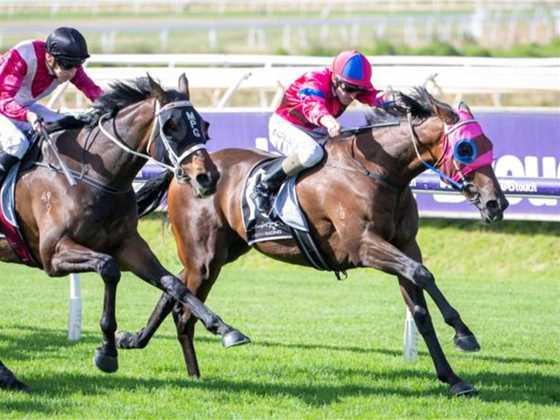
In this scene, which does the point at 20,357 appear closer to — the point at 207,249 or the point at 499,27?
the point at 207,249

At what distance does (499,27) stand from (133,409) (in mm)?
27176

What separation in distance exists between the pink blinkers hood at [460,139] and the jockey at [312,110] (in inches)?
26.8

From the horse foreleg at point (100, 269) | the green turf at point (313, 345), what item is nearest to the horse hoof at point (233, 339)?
the green turf at point (313, 345)

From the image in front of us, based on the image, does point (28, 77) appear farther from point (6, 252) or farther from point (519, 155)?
point (519, 155)

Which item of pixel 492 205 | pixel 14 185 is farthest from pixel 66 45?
pixel 492 205

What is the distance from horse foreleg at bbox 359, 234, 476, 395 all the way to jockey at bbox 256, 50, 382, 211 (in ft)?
2.44

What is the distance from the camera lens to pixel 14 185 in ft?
25.4

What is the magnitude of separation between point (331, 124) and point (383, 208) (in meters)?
0.60

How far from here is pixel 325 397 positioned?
24.3ft

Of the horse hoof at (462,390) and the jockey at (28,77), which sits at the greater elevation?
the jockey at (28,77)

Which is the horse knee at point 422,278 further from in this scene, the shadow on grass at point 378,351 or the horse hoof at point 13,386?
the horse hoof at point 13,386

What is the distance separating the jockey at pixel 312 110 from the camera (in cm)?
805

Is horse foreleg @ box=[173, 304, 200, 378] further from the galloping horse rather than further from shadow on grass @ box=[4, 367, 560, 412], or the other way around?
shadow on grass @ box=[4, 367, 560, 412]

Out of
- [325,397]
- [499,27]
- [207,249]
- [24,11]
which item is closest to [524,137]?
[207,249]
